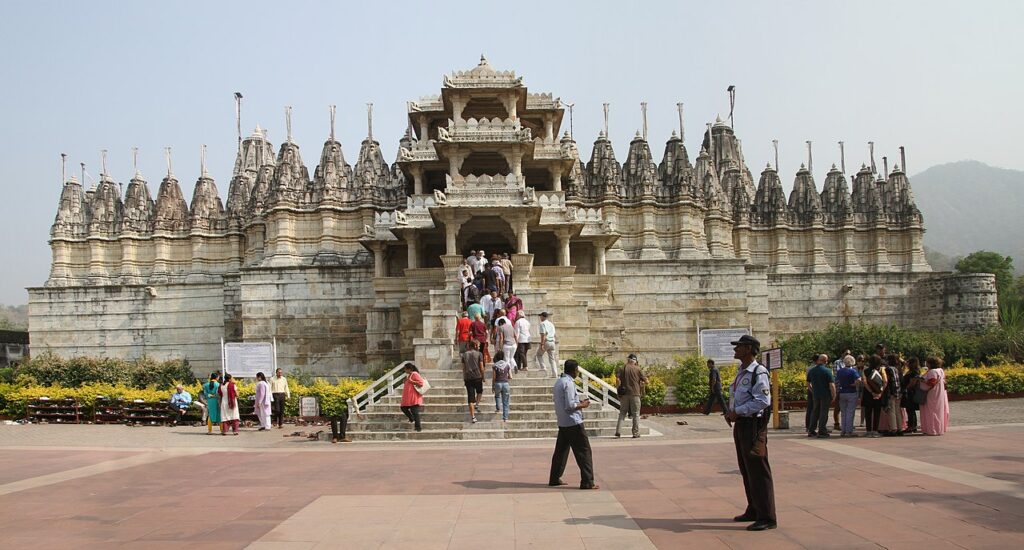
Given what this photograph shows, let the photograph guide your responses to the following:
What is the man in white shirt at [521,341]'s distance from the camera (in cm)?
1897

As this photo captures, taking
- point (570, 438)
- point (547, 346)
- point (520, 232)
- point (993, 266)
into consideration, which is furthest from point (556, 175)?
point (993, 266)

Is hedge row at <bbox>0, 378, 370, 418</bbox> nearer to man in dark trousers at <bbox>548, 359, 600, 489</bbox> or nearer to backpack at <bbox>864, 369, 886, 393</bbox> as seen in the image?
man in dark trousers at <bbox>548, 359, 600, 489</bbox>

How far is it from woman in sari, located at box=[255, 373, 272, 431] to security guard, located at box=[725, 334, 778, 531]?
14241 mm

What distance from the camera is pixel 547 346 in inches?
763

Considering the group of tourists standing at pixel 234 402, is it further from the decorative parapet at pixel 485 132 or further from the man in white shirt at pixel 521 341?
the decorative parapet at pixel 485 132

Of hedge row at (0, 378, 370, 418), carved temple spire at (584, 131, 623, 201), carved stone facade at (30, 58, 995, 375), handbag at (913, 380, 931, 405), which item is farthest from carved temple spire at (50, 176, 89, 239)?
handbag at (913, 380, 931, 405)

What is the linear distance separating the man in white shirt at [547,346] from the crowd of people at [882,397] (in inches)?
241

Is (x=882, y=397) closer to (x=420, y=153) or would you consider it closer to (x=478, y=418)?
(x=478, y=418)

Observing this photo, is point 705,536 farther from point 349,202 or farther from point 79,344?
point 79,344

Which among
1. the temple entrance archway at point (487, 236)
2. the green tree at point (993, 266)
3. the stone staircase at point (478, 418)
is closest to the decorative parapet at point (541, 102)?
the temple entrance archway at point (487, 236)

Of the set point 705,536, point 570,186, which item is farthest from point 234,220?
point 705,536

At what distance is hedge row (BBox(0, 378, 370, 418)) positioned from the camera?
831 inches

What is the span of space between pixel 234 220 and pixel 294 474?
3279 centimetres

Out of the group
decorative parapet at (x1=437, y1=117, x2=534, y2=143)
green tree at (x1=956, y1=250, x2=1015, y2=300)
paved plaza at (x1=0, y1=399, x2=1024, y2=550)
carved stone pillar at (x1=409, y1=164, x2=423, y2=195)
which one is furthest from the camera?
green tree at (x1=956, y1=250, x2=1015, y2=300)
